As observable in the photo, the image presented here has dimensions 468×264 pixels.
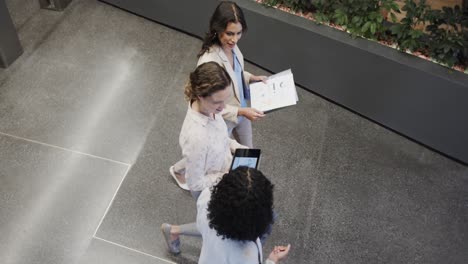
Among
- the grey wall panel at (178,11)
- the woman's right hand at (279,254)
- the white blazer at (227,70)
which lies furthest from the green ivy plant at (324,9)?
the woman's right hand at (279,254)

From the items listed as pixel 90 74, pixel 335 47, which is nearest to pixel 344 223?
pixel 335 47

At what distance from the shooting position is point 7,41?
14.3 ft

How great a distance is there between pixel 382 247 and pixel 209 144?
1.70 meters

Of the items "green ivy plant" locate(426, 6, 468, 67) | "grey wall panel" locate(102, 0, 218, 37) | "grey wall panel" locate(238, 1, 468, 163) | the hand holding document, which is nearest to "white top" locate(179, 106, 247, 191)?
the hand holding document

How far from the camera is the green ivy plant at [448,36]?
3432 mm

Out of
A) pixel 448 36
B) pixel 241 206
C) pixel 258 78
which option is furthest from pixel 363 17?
pixel 241 206

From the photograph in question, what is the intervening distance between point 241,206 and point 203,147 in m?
0.59

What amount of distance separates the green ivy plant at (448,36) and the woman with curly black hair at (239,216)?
2295 millimetres

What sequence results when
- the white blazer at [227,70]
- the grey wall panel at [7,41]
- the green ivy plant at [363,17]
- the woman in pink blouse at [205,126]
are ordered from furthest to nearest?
the grey wall panel at [7,41] → the green ivy plant at [363,17] → the white blazer at [227,70] → the woman in pink blouse at [205,126]

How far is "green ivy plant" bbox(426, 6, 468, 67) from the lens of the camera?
3432 mm

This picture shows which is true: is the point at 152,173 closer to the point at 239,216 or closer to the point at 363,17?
the point at 239,216

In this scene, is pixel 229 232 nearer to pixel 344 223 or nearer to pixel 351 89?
pixel 344 223

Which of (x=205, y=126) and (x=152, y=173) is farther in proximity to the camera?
(x=152, y=173)

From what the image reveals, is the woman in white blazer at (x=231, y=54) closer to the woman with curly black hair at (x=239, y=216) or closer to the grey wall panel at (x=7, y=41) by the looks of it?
the woman with curly black hair at (x=239, y=216)
